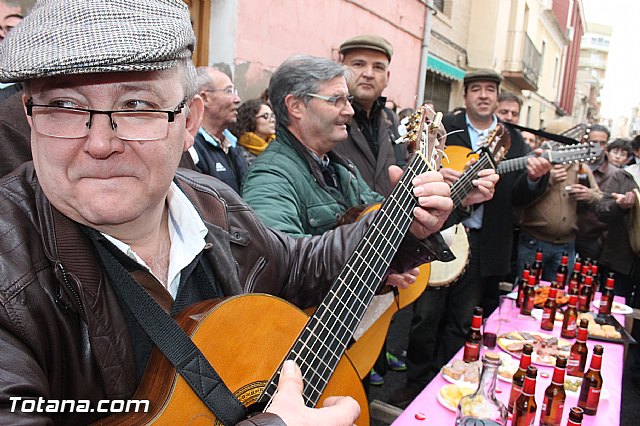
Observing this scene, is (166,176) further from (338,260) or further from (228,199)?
(338,260)

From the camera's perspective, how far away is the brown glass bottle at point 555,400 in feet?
6.81

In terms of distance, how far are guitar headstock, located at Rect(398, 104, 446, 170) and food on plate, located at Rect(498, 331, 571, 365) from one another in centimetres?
122

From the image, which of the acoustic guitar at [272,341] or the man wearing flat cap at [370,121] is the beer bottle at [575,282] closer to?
the man wearing flat cap at [370,121]

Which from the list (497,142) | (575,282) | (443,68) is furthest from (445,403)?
(443,68)

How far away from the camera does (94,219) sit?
1.09 metres

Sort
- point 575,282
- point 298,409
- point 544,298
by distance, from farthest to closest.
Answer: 1. point 575,282
2. point 544,298
3. point 298,409

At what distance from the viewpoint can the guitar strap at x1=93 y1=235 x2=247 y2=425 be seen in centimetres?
114

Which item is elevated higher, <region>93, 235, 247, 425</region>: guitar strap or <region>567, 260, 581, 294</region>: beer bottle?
<region>93, 235, 247, 425</region>: guitar strap

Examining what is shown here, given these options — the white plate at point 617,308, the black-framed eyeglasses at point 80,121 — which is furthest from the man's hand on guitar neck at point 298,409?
the white plate at point 617,308

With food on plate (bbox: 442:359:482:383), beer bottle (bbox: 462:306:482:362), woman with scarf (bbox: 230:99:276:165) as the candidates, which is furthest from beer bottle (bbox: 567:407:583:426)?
woman with scarf (bbox: 230:99:276:165)

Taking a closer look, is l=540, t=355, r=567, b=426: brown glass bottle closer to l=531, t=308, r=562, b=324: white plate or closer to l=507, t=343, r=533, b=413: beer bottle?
l=507, t=343, r=533, b=413: beer bottle

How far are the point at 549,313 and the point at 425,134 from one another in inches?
71.5

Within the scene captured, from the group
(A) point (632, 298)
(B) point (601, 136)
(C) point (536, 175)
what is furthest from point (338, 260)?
(B) point (601, 136)

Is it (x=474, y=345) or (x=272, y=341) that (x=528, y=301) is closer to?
(x=474, y=345)
